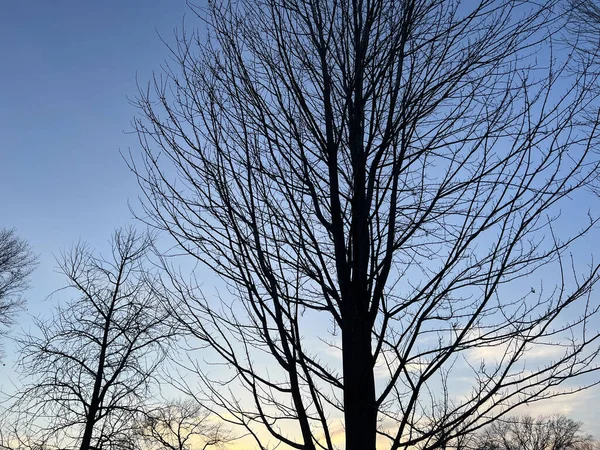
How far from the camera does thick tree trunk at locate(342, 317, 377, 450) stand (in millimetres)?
2068

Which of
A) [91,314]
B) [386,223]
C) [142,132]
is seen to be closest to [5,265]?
[91,314]

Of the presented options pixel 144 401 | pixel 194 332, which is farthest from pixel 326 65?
pixel 144 401

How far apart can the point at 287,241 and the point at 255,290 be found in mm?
302

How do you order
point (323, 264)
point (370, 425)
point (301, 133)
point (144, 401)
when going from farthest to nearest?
point (144, 401) < point (301, 133) < point (323, 264) < point (370, 425)

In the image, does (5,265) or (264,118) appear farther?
(5,265)

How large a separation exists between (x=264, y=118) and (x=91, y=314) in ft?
33.2

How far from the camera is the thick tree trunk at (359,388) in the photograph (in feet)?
6.79

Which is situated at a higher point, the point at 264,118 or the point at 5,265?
the point at 5,265

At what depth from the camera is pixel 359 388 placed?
6.98 ft

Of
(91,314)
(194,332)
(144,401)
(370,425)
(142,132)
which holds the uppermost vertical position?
(91,314)

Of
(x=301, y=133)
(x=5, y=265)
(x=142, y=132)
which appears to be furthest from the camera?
(x=5, y=265)

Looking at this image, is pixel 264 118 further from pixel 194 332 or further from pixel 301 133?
pixel 194 332

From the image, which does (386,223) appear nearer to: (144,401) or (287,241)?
(287,241)

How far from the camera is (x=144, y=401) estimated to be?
1109 centimetres
